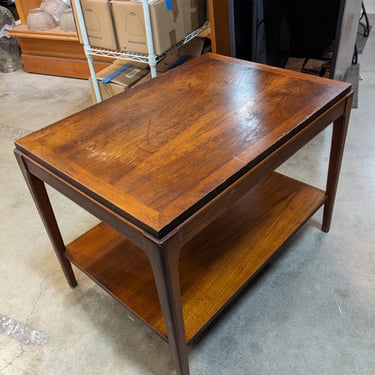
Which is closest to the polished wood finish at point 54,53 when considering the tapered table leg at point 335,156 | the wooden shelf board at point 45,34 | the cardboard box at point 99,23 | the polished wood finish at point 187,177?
the wooden shelf board at point 45,34

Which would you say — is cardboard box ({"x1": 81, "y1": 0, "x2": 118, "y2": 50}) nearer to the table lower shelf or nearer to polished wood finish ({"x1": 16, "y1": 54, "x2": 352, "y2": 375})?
polished wood finish ({"x1": 16, "y1": 54, "x2": 352, "y2": 375})

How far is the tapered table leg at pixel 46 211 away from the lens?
1.09m

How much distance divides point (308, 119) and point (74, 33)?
2.30 m

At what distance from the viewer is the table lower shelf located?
1.11 meters

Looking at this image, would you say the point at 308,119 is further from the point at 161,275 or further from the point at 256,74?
the point at 161,275

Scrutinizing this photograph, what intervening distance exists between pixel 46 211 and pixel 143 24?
1187 millimetres

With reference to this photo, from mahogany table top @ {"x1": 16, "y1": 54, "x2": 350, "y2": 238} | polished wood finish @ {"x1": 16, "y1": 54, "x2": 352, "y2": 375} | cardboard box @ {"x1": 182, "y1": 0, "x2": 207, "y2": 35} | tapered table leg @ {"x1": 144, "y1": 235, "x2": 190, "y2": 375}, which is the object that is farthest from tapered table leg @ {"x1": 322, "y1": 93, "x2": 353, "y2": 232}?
cardboard box @ {"x1": 182, "y1": 0, "x2": 207, "y2": 35}

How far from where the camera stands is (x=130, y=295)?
1155 mm

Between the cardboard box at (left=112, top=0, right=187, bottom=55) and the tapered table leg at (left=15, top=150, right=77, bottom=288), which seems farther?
the cardboard box at (left=112, top=0, right=187, bottom=55)

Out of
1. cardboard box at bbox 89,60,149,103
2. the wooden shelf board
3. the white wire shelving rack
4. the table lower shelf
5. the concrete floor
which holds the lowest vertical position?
the concrete floor

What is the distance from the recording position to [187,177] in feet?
2.87

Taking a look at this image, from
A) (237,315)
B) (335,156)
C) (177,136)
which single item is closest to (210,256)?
(237,315)

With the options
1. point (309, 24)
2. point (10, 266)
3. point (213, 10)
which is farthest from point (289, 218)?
point (309, 24)

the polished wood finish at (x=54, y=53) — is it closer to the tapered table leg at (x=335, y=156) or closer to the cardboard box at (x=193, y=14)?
the cardboard box at (x=193, y=14)
